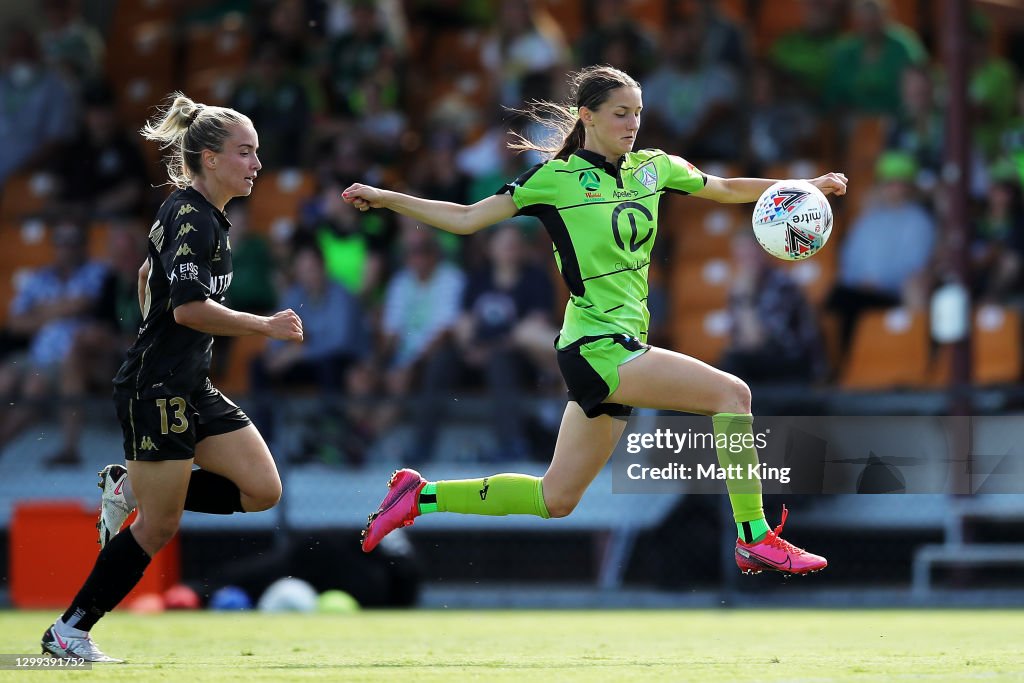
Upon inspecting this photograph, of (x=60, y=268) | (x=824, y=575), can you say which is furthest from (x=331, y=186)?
(x=824, y=575)

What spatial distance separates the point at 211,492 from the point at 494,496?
1242mm

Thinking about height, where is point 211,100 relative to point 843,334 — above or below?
above

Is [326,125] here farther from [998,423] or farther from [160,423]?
[160,423]

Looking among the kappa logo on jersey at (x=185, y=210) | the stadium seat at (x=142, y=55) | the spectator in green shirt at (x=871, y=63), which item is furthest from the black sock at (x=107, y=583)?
the stadium seat at (x=142, y=55)

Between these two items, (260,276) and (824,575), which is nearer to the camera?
(824,575)

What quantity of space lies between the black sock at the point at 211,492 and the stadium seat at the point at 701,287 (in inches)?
264

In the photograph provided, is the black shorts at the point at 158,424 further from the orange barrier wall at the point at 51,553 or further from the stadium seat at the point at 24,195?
the stadium seat at the point at 24,195

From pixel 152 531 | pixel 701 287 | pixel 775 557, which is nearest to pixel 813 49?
pixel 701 287

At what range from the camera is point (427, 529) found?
11.4 metres

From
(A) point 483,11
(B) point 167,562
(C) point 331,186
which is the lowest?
(B) point 167,562

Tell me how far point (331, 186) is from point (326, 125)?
3.76 ft

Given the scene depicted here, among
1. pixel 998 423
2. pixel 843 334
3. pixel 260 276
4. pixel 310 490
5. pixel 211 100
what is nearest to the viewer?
pixel 998 423

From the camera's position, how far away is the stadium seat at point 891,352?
11844mm

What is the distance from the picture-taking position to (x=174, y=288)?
6.06 metres
